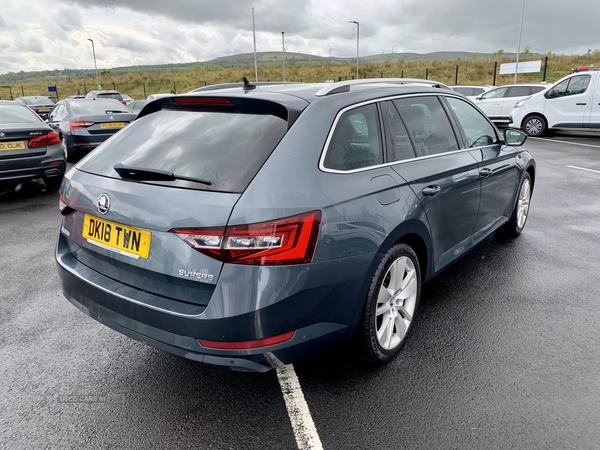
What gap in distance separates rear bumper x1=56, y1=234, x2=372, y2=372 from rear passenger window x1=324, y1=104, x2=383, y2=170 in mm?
550

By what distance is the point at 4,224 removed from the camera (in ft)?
20.2

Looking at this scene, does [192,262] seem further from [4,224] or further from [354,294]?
Result: [4,224]

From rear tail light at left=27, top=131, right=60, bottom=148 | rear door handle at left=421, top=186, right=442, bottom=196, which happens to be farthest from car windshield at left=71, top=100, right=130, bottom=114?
rear door handle at left=421, top=186, right=442, bottom=196

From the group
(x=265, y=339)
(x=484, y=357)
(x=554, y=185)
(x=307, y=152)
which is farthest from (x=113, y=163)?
(x=554, y=185)

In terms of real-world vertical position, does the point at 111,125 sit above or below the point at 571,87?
below

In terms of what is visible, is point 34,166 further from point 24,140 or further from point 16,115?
point 16,115

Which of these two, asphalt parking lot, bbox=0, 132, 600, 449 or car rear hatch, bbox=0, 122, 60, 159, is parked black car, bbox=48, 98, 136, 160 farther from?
asphalt parking lot, bbox=0, 132, 600, 449

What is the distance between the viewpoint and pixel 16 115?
755cm

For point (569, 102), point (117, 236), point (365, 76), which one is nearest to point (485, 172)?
point (117, 236)

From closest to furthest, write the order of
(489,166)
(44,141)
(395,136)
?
(395,136) < (489,166) < (44,141)

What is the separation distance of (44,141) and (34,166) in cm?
43

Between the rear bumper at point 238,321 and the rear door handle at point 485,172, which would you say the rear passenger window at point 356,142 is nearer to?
the rear bumper at point 238,321

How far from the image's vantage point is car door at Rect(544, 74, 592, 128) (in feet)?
44.5

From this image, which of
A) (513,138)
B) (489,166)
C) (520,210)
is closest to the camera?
(489,166)
